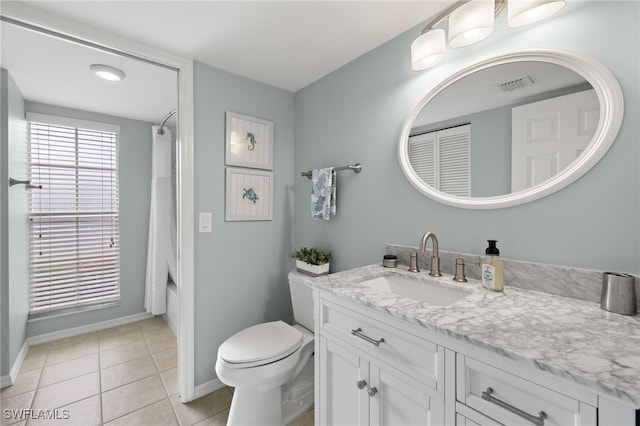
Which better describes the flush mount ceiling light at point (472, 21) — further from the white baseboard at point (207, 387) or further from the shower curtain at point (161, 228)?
the shower curtain at point (161, 228)

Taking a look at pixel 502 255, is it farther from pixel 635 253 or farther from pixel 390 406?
pixel 390 406

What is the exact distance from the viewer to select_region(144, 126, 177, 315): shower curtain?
2879 mm

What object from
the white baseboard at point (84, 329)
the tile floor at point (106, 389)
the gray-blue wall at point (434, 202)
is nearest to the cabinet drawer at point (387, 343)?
the gray-blue wall at point (434, 202)

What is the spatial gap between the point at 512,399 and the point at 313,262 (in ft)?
4.47

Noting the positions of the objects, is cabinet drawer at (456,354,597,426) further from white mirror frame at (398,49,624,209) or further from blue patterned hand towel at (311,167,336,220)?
blue patterned hand towel at (311,167,336,220)

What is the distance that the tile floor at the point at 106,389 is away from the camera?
1653mm

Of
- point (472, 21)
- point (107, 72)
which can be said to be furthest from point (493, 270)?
point (107, 72)

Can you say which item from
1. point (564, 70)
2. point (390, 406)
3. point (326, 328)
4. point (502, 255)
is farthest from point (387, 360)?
point (564, 70)

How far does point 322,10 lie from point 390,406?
1.77m

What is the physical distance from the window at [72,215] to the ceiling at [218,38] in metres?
0.52

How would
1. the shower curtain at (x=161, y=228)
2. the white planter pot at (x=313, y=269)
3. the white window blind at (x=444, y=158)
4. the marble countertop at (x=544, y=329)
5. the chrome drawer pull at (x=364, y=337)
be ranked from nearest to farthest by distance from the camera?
the marble countertop at (x=544, y=329)
the chrome drawer pull at (x=364, y=337)
the white window blind at (x=444, y=158)
the white planter pot at (x=313, y=269)
the shower curtain at (x=161, y=228)

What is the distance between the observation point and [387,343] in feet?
3.21

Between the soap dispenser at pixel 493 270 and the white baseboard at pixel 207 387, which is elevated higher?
the soap dispenser at pixel 493 270

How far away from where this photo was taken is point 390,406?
3.22 ft
